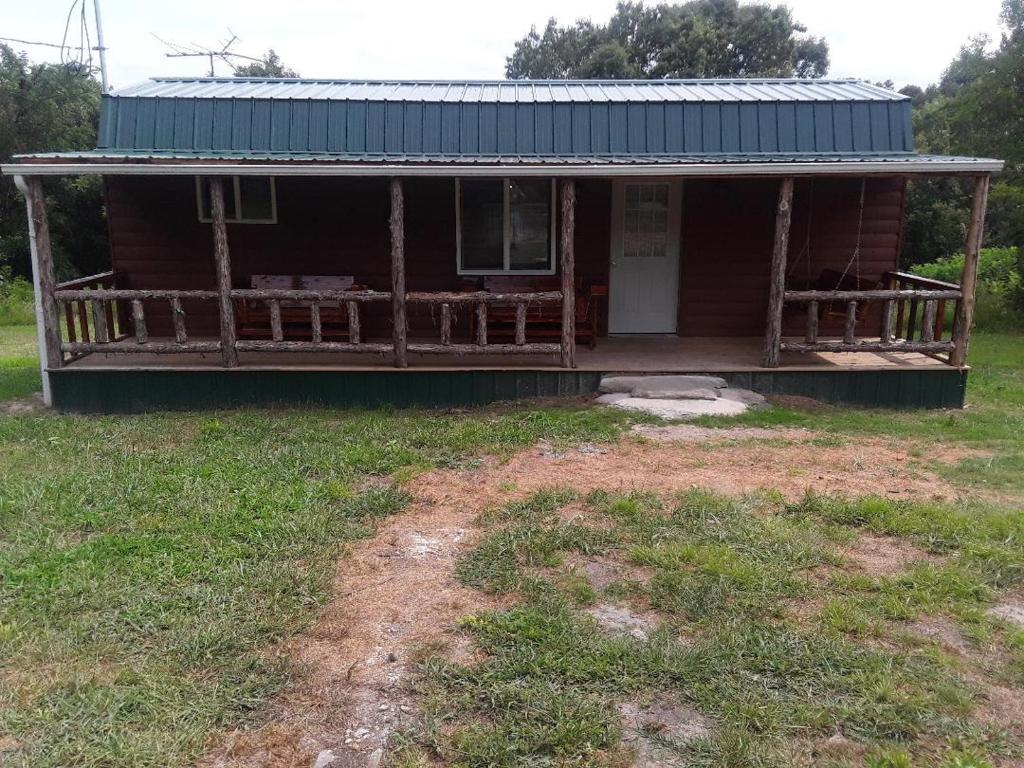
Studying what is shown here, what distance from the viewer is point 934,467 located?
6488 mm

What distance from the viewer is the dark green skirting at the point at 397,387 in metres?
8.33

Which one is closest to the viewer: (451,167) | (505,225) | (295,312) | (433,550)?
(433,550)

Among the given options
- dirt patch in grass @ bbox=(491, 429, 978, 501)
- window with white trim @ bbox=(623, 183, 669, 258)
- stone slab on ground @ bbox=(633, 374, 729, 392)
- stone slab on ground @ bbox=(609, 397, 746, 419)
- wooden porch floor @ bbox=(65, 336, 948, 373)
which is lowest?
dirt patch in grass @ bbox=(491, 429, 978, 501)

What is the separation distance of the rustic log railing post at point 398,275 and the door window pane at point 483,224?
178cm

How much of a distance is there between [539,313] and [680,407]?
6.35 ft

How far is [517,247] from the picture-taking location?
1009 cm

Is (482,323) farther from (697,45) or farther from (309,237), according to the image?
(697,45)

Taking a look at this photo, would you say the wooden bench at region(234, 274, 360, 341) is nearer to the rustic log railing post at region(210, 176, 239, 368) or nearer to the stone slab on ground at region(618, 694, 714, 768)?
the rustic log railing post at region(210, 176, 239, 368)

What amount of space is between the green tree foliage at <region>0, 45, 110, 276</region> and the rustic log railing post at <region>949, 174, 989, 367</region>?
1756cm

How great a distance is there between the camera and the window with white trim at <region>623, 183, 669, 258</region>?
10039mm

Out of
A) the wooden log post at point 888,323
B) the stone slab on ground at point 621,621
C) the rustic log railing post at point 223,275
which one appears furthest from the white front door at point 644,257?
the stone slab on ground at point 621,621

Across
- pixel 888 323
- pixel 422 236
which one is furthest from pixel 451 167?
pixel 888 323

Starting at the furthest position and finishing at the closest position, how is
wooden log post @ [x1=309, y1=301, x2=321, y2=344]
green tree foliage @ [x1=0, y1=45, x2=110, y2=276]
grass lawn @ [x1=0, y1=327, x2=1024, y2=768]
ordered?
green tree foliage @ [x1=0, y1=45, x2=110, y2=276] → wooden log post @ [x1=309, y1=301, x2=321, y2=344] → grass lawn @ [x1=0, y1=327, x2=1024, y2=768]

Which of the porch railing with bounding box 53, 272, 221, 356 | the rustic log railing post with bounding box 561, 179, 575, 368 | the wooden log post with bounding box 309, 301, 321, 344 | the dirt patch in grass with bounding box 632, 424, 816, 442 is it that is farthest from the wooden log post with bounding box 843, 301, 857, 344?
the porch railing with bounding box 53, 272, 221, 356
